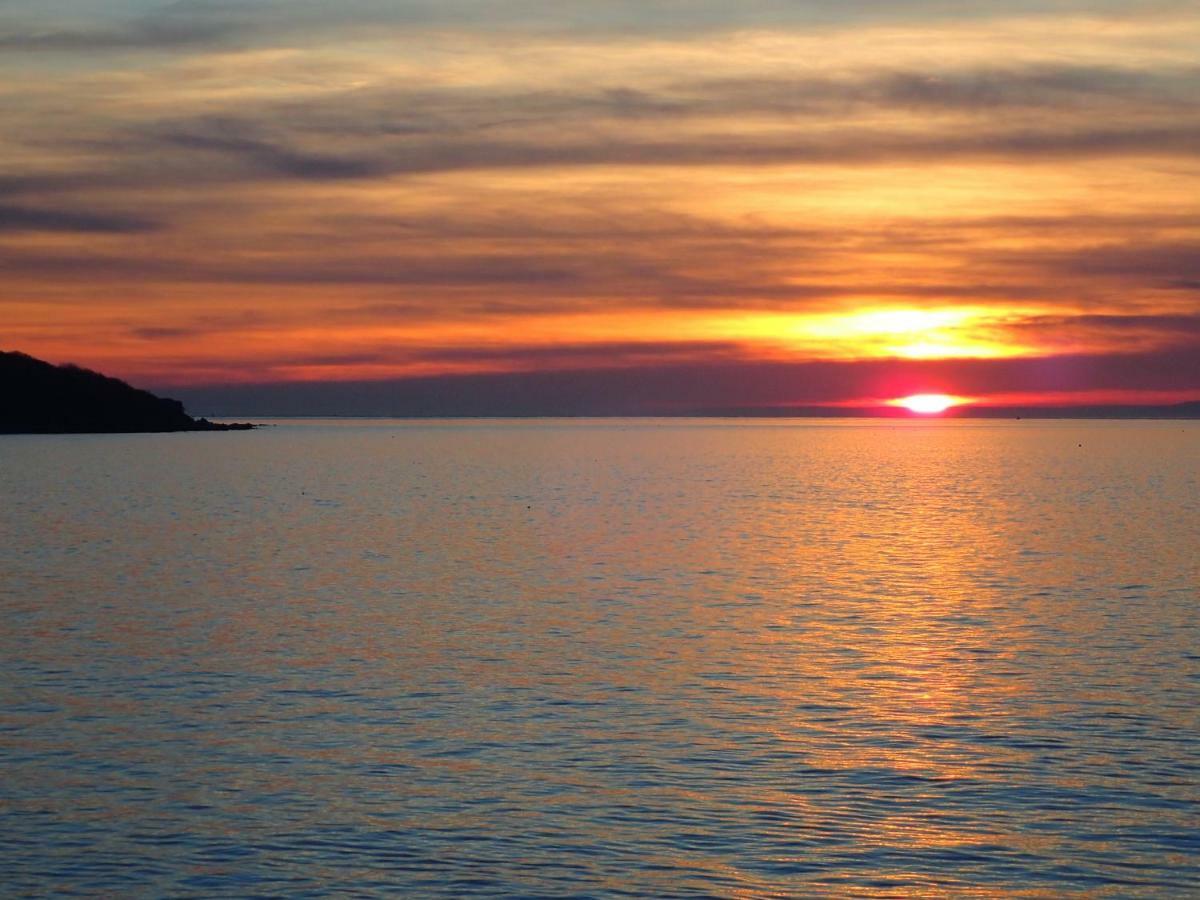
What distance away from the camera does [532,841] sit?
19062 millimetres

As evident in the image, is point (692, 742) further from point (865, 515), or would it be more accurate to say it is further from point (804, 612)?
point (865, 515)

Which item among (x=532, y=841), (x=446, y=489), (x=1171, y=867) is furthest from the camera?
(x=446, y=489)

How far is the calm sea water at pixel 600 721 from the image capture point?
18297 millimetres

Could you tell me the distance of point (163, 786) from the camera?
2175cm

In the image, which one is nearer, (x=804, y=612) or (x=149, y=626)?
(x=149, y=626)

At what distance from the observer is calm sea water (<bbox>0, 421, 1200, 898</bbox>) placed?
1830cm

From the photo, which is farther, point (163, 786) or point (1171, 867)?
point (163, 786)

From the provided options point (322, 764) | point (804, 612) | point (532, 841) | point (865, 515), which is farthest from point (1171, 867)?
point (865, 515)

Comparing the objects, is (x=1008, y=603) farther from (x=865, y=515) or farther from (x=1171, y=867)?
(x=865, y=515)

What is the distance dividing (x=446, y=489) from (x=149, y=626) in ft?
262

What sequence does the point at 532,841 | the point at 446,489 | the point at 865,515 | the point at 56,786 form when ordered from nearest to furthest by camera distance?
the point at 532,841 < the point at 56,786 < the point at 865,515 < the point at 446,489

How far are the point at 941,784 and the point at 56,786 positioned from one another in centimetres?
1370

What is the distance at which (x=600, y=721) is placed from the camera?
2625 centimetres

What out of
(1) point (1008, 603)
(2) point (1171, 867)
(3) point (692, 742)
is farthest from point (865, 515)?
(2) point (1171, 867)
